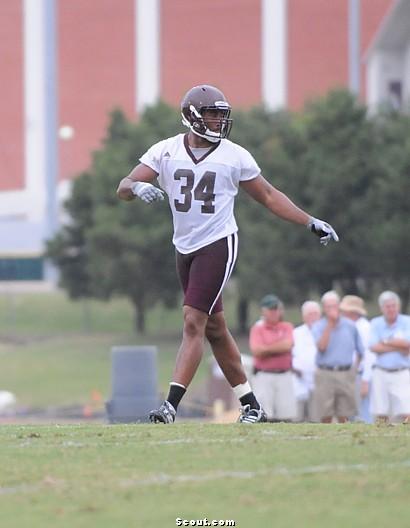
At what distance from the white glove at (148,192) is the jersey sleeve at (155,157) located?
24cm

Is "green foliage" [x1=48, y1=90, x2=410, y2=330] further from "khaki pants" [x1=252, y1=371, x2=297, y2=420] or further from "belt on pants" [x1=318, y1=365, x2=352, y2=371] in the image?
"khaki pants" [x1=252, y1=371, x2=297, y2=420]

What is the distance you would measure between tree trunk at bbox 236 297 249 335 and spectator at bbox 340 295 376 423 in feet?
89.4

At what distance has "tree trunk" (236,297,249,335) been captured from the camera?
45.9m

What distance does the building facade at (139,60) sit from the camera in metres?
60.8

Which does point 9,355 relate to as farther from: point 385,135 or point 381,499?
point 381,499

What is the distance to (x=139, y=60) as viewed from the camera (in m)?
61.4

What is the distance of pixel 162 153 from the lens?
10.3m

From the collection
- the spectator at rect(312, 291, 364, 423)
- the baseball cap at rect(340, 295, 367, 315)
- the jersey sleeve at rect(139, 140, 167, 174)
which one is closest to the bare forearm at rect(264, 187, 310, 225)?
the jersey sleeve at rect(139, 140, 167, 174)

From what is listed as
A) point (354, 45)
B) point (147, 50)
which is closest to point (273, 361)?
point (354, 45)

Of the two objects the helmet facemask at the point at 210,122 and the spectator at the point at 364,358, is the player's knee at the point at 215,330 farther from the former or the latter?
the spectator at the point at 364,358

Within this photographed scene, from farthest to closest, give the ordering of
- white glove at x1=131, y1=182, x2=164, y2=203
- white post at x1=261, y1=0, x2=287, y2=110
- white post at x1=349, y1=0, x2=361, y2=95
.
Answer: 1. white post at x1=261, y1=0, x2=287, y2=110
2. white post at x1=349, y1=0, x2=361, y2=95
3. white glove at x1=131, y1=182, x2=164, y2=203

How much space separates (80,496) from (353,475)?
1.36 m

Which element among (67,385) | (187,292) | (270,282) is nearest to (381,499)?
(187,292)

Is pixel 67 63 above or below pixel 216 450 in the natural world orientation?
above
